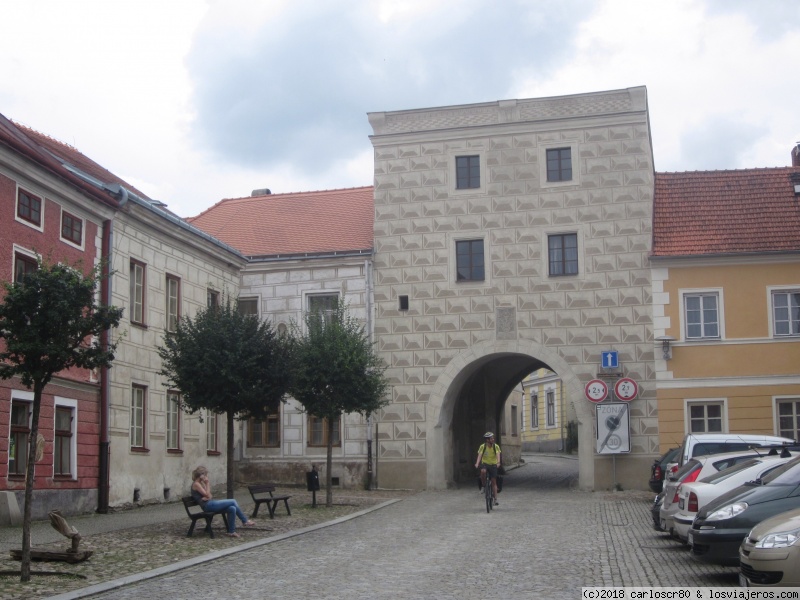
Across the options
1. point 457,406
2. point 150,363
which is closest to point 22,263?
point 150,363

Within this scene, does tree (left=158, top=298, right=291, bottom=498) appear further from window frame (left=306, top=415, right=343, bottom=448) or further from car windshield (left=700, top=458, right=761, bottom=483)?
car windshield (left=700, top=458, right=761, bottom=483)

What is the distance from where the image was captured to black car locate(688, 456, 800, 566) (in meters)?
12.7

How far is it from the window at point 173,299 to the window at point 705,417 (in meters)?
14.6

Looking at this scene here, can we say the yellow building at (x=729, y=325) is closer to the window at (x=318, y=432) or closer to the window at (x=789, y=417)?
the window at (x=789, y=417)

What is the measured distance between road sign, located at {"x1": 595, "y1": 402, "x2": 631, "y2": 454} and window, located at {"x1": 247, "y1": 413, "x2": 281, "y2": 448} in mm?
10065

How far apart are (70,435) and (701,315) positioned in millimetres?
17643

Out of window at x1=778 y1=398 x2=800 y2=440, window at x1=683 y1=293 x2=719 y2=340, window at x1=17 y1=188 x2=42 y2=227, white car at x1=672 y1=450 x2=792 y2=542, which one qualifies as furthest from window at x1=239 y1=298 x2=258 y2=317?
white car at x1=672 y1=450 x2=792 y2=542

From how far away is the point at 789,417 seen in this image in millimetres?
30547

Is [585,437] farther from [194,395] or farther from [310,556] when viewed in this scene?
[310,556]

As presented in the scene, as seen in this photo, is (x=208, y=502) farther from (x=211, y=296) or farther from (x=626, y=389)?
(x=626, y=389)

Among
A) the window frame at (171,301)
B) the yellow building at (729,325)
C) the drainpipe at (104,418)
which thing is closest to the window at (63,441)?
the drainpipe at (104,418)

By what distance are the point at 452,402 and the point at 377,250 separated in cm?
526

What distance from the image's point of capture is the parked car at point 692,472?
54.7 feet

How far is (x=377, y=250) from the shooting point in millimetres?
33812
